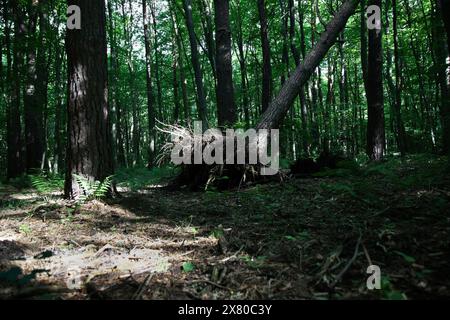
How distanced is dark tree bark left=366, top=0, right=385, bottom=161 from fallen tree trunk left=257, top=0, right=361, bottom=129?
131 centimetres

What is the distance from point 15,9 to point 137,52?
1487cm

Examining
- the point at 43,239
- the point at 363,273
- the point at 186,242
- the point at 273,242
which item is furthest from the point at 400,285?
A: the point at 43,239

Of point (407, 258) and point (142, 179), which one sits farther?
point (142, 179)

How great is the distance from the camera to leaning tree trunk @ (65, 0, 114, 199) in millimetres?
5141

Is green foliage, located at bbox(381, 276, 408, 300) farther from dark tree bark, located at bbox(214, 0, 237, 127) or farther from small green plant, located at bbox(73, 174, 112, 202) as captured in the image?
dark tree bark, located at bbox(214, 0, 237, 127)

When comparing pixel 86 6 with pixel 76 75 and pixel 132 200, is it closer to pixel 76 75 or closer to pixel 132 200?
pixel 76 75

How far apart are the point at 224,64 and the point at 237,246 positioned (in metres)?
6.28

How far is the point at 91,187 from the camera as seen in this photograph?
16.6ft

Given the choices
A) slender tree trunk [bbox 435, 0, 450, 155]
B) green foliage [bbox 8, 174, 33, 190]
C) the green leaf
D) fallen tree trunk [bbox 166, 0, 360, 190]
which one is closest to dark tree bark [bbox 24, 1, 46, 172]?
green foliage [bbox 8, 174, 33, 190]

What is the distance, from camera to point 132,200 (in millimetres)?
5461

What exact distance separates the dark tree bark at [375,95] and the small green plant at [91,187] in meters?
7.23

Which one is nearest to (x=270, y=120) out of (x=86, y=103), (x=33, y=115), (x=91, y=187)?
(x=86, y=103)

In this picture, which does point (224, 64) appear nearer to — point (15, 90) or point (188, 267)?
point (188, 267)

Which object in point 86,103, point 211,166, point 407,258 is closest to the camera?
point 407,258
